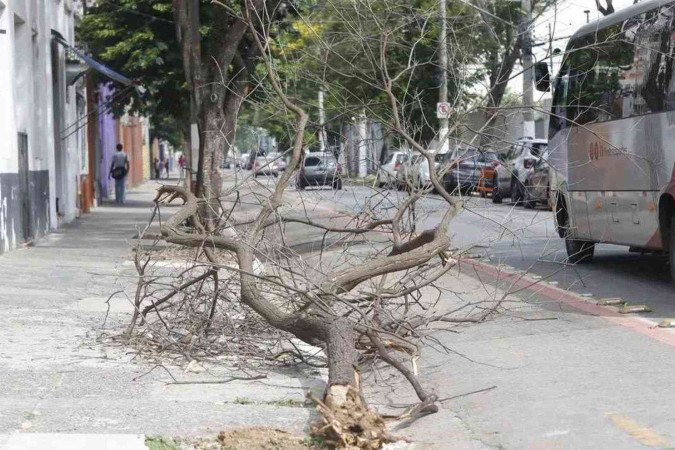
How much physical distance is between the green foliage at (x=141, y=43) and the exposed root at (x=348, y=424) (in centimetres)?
2447

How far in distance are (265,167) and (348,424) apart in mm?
5070

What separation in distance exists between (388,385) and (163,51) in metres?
24.2

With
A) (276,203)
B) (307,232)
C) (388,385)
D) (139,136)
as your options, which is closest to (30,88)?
(307,232)

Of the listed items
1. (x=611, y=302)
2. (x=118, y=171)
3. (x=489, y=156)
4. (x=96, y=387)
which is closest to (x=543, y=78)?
(x=489, y=156)

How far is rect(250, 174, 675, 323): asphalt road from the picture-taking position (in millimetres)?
11500

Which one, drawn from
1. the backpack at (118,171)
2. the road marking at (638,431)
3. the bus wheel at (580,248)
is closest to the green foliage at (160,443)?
the road marking at (638,431)

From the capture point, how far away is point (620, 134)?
49.2 ft

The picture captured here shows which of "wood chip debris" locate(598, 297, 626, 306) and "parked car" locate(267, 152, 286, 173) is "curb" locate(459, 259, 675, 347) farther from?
"parked car" locate(267, 152, 286, 173)

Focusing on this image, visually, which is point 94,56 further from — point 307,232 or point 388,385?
point 388,385

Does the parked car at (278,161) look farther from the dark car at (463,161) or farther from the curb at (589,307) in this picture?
the curb at (589,307)

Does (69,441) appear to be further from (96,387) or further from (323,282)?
(323,282)

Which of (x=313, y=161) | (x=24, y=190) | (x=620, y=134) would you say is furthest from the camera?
(x=24, y=190)

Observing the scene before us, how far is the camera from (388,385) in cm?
912

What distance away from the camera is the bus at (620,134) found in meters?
13.7
